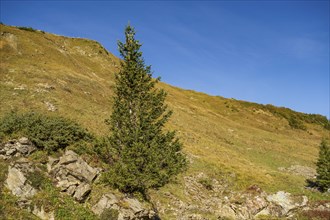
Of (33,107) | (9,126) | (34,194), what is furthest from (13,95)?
(34,194)

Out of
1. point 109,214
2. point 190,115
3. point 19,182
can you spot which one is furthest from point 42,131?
point 190,115

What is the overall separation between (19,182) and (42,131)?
649cm

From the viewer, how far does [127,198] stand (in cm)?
1962

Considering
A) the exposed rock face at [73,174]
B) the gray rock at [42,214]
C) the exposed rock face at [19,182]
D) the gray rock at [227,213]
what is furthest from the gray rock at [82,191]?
the gray rock at [227,213]

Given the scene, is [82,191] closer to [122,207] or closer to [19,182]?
[122,207]

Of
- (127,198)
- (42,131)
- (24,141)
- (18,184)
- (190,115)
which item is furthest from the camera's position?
(190,115)

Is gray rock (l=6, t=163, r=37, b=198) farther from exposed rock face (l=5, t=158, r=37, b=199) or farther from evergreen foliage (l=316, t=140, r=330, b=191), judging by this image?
evergreen foliage (l=316, t=140, r=330, b=191)

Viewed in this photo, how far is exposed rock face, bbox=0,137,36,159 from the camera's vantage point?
20469 millimetres

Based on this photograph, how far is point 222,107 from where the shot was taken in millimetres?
90500

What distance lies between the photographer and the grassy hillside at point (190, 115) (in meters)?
36.9

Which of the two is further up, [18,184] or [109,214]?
[18,184]

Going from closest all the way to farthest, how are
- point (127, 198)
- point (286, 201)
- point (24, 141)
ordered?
point (127, 198) < point (24, 141) < point (286, 201)

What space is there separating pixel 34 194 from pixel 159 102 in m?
11.9

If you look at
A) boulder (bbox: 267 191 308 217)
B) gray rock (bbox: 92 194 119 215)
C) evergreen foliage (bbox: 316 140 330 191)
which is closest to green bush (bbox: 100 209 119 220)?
gray rock (bbox: 92 194 119 215)
